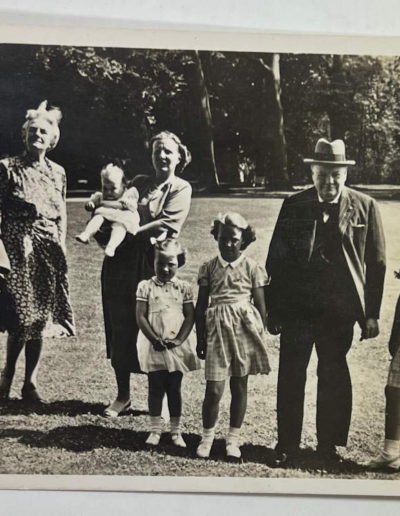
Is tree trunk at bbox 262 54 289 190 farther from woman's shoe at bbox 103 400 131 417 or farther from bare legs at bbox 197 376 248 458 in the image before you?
woman's shoe at bbox 103 400 131 417

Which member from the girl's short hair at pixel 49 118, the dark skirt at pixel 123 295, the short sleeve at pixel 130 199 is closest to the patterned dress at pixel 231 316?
the dark skirt at pixel 123 295

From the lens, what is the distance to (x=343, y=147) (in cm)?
236

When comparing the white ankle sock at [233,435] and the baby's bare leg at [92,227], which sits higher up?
the baby's bare leg at [92,227]

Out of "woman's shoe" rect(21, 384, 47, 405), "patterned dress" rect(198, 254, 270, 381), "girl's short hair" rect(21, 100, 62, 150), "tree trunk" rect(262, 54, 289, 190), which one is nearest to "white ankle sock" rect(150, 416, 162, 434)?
"patterned dress" rect(198, 254, 270, 381)

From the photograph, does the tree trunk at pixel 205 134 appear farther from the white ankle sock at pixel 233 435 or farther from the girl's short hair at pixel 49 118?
the white ankle sock at pixel 233 435

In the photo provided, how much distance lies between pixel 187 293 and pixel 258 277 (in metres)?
0.24

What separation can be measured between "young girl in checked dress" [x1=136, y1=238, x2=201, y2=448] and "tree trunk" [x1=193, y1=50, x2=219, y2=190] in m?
0.25

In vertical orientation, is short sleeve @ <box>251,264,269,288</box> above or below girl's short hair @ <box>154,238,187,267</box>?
below

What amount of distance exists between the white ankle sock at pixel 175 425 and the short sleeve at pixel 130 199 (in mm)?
713

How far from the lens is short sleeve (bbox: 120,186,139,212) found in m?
2.31

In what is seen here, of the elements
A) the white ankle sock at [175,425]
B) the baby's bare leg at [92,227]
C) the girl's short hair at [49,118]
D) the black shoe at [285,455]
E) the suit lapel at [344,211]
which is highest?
the girl's short hair at [49,118]

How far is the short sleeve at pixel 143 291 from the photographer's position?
2.32 m

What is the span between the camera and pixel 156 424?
2334 mm
